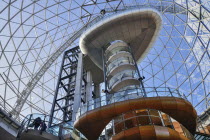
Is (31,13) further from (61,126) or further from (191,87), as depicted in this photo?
(191,87)

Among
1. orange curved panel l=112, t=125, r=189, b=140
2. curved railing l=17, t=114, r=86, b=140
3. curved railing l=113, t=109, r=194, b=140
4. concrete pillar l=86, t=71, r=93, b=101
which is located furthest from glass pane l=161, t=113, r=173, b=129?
concrete pillar l=86, t=71, r=93, b=101

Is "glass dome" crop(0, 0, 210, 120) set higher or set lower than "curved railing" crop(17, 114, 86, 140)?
higher

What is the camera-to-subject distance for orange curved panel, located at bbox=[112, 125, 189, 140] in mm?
14766

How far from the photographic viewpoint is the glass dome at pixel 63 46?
33.8 meters

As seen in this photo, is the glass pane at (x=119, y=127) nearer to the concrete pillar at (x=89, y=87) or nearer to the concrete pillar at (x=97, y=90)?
the concrete pillar at (x=89, y=87)

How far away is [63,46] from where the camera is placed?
41.7m

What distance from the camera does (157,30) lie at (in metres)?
34.1

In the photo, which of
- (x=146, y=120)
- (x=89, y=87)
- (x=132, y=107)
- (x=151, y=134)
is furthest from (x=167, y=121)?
(x=89, y=87)

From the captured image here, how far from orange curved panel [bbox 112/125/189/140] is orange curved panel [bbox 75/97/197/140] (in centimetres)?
375

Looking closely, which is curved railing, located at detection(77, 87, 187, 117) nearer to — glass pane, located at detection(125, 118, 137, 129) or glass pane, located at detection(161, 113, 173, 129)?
glass pane, located at detection(161, 113, 173, 129)

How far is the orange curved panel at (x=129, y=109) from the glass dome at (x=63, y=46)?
1494 centimetres

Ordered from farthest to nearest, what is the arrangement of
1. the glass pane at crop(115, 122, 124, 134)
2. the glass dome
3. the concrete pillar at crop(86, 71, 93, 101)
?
1. the glass dome
2. the concrete pillar at crop(86, 71, 93, 101)
3. the glass pane at crop(115, 122, 124, 134)

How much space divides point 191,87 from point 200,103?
4.29 m

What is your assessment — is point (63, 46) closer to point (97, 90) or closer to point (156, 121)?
point (97, 90)
